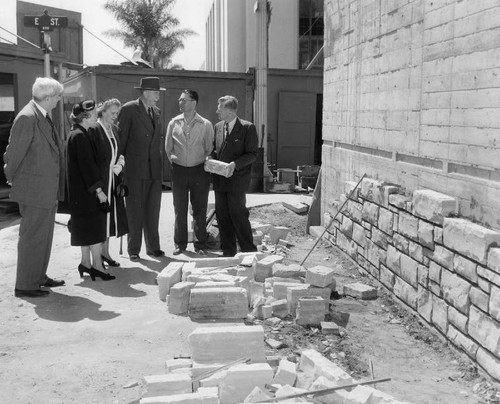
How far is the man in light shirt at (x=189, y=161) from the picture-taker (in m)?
8.50

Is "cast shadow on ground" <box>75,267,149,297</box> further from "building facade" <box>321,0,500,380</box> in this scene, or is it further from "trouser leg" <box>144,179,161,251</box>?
"building facade" <box>321,0,500,380</box>

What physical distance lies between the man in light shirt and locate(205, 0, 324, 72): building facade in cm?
2214

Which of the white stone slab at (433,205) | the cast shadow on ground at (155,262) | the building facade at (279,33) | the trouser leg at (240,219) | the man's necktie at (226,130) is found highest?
the building facade at (279,33)

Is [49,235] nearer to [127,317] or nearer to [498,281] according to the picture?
[127,317]

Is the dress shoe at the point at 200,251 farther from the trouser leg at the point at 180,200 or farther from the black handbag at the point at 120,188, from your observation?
the black handbag at the point at 120,188

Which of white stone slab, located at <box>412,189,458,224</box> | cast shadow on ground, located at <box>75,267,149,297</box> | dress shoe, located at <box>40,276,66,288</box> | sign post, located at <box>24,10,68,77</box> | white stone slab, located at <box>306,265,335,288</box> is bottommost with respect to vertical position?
cast shadow on ground, located at <box>75,267,149,297</box>

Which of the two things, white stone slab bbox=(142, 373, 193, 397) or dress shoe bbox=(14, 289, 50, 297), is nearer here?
white stone slab bbox=(142, 373, 193, 397)

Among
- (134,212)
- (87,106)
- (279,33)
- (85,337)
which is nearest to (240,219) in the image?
(134,212)

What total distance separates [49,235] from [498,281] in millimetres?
4325

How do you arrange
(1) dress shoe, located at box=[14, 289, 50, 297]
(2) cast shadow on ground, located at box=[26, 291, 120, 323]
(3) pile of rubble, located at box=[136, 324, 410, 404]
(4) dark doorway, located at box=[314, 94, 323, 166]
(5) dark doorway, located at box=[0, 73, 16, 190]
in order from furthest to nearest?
1. (4) dark doorway, located at box=[314, 94, 323, 166]
2. (5) dark doorway, located at box=[0, 73, 16, 190]
3. (1) dress shoe, located at box=[14, 289, 50, 297]
4. (2) cast shadow on ground, located at box=[26, 291, 120, 323]
5. (3) pile of rubble, located at box=[136, 324, 410, 404]

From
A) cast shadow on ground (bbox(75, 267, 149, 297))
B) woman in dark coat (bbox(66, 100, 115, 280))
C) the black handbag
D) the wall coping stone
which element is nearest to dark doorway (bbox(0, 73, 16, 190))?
the black handbag

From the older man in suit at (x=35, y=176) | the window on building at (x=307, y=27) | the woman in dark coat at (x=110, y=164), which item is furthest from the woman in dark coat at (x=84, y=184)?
the window on building at (x=307, y=27)

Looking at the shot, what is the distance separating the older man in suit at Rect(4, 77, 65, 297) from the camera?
6461 millimetres

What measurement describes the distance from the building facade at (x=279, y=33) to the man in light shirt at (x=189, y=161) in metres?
22.1
